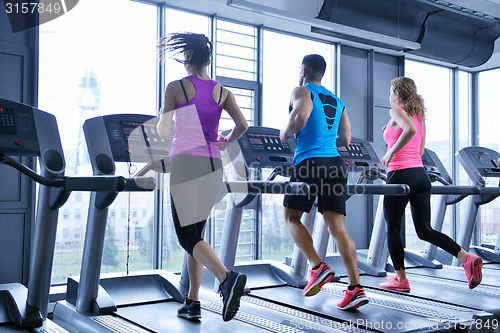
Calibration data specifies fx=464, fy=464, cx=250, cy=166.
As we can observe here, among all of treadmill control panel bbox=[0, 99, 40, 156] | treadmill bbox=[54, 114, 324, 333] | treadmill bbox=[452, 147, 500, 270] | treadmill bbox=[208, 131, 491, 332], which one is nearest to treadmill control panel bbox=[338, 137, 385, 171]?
treadmill bbox=[208, 131, 491, 332]

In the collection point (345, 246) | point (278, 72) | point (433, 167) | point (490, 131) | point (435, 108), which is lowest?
point (345, 246)

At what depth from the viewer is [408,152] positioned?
121 inches

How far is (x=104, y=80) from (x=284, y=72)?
2032 mm

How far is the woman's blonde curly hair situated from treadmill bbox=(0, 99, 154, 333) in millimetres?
2159

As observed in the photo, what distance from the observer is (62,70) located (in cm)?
390

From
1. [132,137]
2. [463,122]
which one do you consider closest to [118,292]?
[132,137]

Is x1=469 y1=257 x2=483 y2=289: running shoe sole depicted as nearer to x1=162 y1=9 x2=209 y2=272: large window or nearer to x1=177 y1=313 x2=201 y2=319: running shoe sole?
x1=177 y1=313 x2=201 y2=319: running shoe sole

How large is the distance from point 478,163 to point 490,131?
7.99 ft

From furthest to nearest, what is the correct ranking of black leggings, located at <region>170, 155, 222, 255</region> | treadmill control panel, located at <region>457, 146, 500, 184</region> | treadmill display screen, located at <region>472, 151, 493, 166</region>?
treadmill display screen, located at <region>472, 151, 493, 166</region>
treadmill control panel, located at <region>457, 146, 500, 184</region>
black leggings, located at <region>170, 155, 222, 255</region>

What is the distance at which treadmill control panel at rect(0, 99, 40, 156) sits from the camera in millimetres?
2264

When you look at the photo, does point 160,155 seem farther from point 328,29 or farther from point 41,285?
point 328,29

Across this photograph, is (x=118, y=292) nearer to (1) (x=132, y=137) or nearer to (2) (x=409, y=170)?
(1) (x=132, y=137)

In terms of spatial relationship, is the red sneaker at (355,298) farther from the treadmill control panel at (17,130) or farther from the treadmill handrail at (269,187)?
the treadmill control panel at (17,130)

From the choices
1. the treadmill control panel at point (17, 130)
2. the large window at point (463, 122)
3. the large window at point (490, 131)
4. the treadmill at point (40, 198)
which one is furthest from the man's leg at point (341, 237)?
the large window at point (490, 131)
